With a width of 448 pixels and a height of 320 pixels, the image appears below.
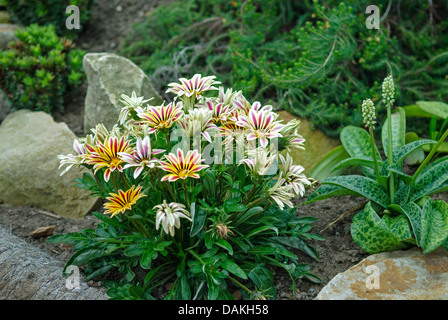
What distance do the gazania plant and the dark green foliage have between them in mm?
1099

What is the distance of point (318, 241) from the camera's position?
2.75 metres

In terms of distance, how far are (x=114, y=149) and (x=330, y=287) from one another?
1222mm

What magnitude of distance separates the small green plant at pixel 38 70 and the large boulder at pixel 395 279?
2.66 meters

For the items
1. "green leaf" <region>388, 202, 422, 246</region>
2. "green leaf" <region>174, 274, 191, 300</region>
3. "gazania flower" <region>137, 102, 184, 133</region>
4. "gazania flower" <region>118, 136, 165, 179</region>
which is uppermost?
"gazania flower" <region>137, 102, 184, 133</region>

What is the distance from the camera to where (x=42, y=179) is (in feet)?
10.5

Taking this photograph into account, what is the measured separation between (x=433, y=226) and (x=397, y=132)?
841 millimetres

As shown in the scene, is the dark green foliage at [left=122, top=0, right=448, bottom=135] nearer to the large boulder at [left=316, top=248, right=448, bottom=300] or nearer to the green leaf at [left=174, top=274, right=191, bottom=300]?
the large boulder at [left=316, top=248, right=448, bottom=300]

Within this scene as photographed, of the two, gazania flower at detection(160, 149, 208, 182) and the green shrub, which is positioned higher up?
the green shrub

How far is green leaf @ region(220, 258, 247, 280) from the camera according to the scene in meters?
2.19

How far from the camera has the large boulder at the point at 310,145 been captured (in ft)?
11.1

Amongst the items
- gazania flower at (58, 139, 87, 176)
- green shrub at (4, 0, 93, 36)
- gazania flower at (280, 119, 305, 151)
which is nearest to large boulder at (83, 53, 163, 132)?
gazania flower at (58, 139, 87, 176)

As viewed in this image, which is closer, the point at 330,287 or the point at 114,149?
the point at 114,149
